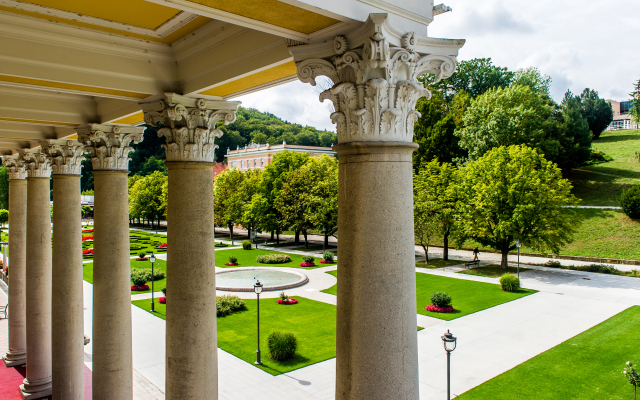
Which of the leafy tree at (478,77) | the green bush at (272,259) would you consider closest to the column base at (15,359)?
the green bush at (272,259)

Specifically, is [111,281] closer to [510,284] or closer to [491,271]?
[510,284]

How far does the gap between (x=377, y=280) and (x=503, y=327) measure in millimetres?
19793

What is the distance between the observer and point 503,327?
2116 centimetres

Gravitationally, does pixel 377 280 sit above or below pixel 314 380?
above

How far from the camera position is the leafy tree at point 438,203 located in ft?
123

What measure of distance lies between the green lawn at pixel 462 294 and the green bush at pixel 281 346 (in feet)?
19.3

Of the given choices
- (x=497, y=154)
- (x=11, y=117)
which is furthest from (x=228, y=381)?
(x=497, y=154)

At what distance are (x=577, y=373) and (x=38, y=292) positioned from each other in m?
17.2

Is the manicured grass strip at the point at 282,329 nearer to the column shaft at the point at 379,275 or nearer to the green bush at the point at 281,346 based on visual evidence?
the green bush at the point at 281,346

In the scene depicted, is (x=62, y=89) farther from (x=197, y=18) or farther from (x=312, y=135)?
(x=312, y=135)

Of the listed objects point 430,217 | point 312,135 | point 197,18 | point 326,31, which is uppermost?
point 312,135

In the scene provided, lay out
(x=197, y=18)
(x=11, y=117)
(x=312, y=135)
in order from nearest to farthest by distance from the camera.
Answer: (x=197, y=18) → (x=11, y=117) → (x=312, y=135)

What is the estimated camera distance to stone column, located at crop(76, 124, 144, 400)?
27.8 ft

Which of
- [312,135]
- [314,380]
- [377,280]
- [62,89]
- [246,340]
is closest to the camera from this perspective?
[377,280]
